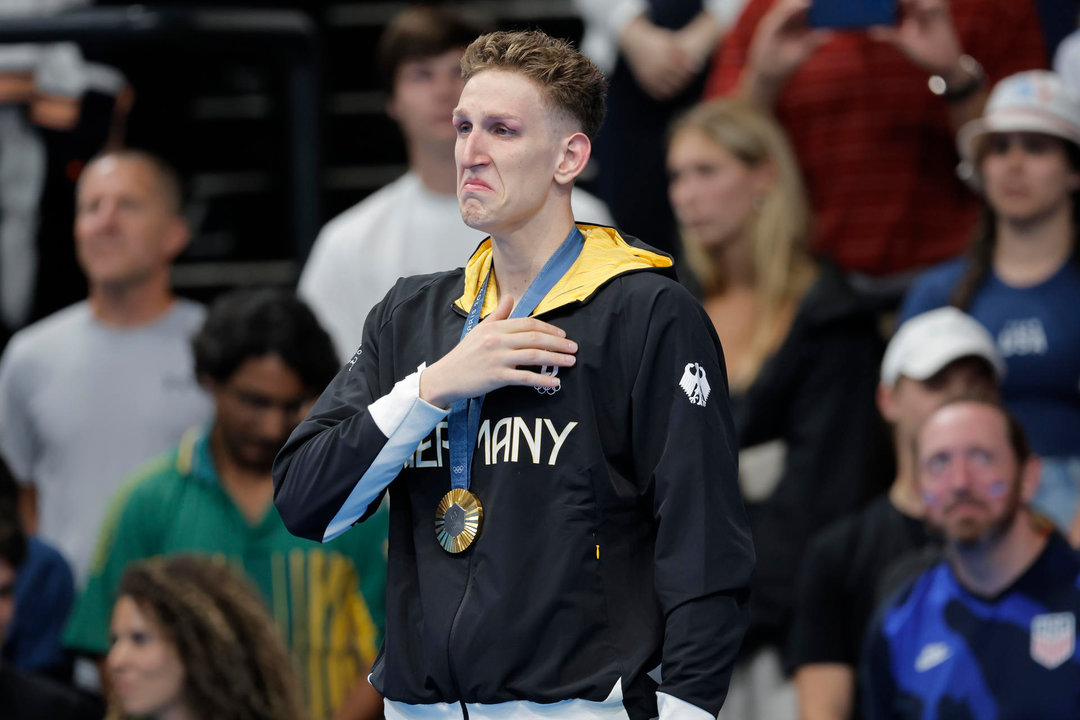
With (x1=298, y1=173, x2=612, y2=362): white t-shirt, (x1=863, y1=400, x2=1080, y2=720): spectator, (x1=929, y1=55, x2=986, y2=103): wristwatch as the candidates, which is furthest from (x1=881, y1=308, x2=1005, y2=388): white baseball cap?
(x1=298, y1=173, x2=612, y2=362): white t-shirt

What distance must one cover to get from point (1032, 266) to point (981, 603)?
1.26 metres

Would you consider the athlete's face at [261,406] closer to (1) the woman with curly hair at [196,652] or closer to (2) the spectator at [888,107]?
(1) the woman with curly hair at [196,652]

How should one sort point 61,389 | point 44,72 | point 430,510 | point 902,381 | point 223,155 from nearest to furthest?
1. point 430,510
2. point 902,381
3. point 61,389
4. point 44,72
5. point 223,155

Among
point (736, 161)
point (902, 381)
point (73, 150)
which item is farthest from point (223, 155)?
point (902, 381)

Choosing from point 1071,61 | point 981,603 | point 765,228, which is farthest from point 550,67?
point 1071,61

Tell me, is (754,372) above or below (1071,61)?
below

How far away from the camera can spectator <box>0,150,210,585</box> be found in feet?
19.5

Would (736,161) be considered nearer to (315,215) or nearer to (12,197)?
(315,215)

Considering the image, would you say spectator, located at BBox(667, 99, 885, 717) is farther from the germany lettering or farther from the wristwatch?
the germany lettering

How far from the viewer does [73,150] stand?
7082 millimetres

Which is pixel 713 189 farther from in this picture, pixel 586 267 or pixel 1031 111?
pixel 586 267

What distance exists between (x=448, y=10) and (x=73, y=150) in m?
2.24

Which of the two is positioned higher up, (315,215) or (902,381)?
(315,215)

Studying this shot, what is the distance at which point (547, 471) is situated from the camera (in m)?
2.54
